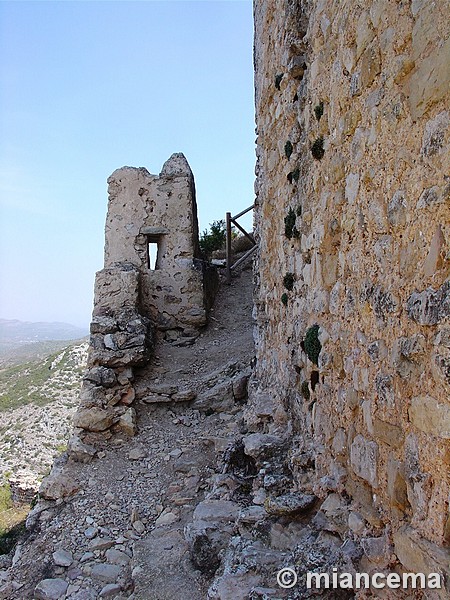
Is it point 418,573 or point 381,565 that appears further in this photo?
point 381,565

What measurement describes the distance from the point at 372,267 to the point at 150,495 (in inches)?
192

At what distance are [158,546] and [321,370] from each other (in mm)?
2771

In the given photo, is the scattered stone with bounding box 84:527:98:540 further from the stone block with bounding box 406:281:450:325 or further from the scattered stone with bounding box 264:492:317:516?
the stone block with bounding box 406:281:450:325

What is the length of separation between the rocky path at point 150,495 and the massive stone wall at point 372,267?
1752 millimetres

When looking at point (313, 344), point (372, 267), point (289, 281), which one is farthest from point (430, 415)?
point (289, 281)

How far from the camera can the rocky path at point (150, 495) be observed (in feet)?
16.2

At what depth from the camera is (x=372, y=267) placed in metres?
2.94

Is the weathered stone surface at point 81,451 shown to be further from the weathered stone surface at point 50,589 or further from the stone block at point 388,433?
the stone block at point 388,433

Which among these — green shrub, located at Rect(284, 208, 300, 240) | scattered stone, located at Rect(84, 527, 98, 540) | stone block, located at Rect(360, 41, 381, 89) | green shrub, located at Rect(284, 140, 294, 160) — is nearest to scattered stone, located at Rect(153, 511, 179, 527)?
scattered stone, located at Rect(84, 527, 98, 540)

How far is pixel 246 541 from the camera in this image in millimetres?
3912

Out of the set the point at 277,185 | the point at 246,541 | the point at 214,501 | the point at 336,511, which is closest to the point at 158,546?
the point at 214,501

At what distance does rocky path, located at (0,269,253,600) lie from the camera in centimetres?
495

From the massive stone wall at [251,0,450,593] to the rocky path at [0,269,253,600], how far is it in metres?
1.75

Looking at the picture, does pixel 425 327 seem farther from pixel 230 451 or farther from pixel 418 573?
pixel 230 451
